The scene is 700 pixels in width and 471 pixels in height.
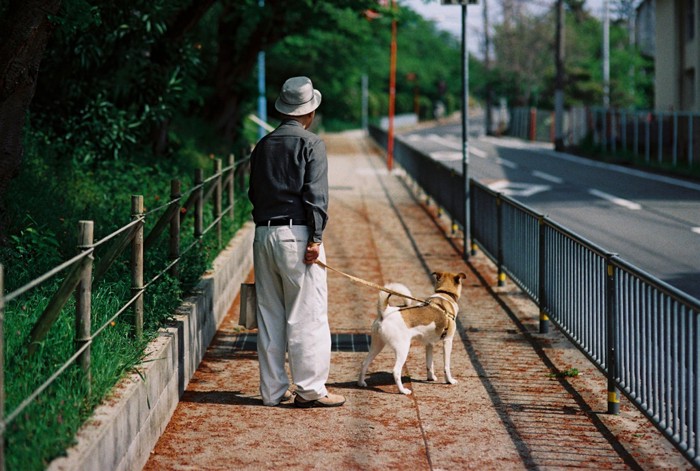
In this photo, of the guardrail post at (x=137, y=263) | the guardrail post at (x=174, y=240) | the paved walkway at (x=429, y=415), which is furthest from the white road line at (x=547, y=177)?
the guardrail post at (x=137, y=263)

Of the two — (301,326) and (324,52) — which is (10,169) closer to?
(301,326)

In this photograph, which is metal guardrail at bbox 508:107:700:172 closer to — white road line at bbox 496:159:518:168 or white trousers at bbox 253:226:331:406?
white road line at bbox 496:159:518:168

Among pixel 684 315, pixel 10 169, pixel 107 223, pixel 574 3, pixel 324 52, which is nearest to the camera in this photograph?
pixel 684 315

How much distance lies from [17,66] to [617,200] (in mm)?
16426

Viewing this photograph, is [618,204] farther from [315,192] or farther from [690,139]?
[315,192]

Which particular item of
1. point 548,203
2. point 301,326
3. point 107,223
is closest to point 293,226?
point 301,326

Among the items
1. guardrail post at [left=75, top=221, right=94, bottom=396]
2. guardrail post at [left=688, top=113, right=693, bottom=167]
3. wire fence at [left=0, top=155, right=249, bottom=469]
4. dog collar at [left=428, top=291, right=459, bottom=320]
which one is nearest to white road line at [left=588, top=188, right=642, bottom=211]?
guardrail post at [left=688, top=113, right=693, bottom=167]

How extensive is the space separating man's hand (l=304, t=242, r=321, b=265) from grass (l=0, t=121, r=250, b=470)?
1151 millimetres

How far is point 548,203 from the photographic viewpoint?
2184 centimetres

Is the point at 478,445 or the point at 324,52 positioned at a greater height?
the point at 324,52

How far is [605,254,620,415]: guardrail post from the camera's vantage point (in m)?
6.86

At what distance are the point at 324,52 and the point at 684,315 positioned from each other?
128 feet

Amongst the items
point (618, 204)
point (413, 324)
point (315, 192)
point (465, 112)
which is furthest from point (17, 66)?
point (618, 204)

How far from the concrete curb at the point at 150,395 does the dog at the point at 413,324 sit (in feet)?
4.34
